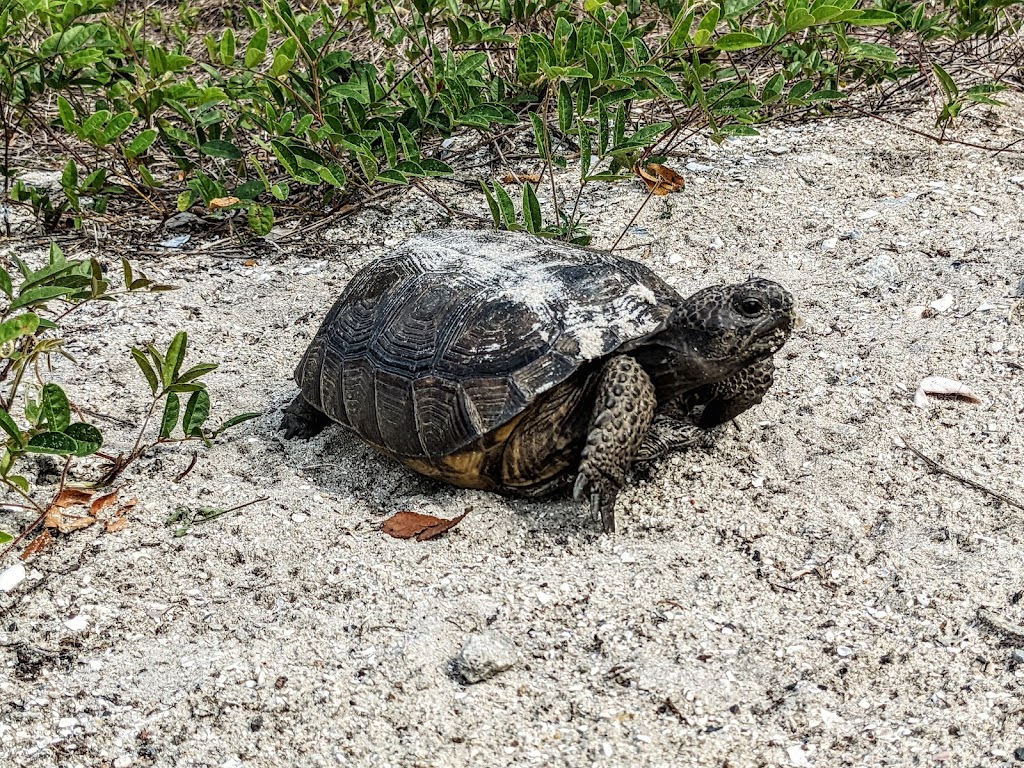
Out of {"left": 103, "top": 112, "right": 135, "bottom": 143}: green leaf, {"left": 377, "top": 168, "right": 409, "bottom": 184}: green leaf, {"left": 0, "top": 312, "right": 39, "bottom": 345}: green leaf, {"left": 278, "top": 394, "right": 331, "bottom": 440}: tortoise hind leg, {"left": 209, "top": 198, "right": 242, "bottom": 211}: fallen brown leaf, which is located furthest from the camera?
{"left": 209, "top": 198, "right": 242, "bottom": 211}: fallen brown leaf

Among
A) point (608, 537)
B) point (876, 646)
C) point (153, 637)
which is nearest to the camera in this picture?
point (876, 646)

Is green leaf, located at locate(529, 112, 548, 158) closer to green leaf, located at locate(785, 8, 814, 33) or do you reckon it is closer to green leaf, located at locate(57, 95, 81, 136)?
green leaf, located at locate(785, 8, 814, 33)

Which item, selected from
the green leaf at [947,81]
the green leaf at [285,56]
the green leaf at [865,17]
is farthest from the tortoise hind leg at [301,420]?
the green leaf at [947,81]

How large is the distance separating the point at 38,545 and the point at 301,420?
3.37ft

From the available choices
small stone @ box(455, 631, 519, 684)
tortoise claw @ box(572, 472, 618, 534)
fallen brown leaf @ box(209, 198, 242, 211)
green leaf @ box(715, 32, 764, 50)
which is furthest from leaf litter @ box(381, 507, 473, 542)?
fallen brown leaf @ box(209, 198, 242, 211)

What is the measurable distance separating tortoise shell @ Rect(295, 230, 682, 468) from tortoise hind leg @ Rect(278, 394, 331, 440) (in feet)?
0.45

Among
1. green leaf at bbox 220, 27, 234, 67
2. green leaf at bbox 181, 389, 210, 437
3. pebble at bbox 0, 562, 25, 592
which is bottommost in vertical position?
pebble at bbox 0, 562, 25, 592

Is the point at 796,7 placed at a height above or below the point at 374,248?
above

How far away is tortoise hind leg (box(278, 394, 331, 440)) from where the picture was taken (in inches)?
150

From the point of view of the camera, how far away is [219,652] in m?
2.73

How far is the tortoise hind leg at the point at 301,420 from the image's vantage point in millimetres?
3803

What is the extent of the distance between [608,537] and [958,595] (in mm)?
989

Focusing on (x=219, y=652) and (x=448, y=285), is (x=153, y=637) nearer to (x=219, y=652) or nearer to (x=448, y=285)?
(x=219, y=652)

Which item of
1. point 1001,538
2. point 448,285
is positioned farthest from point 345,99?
point 1001,538
